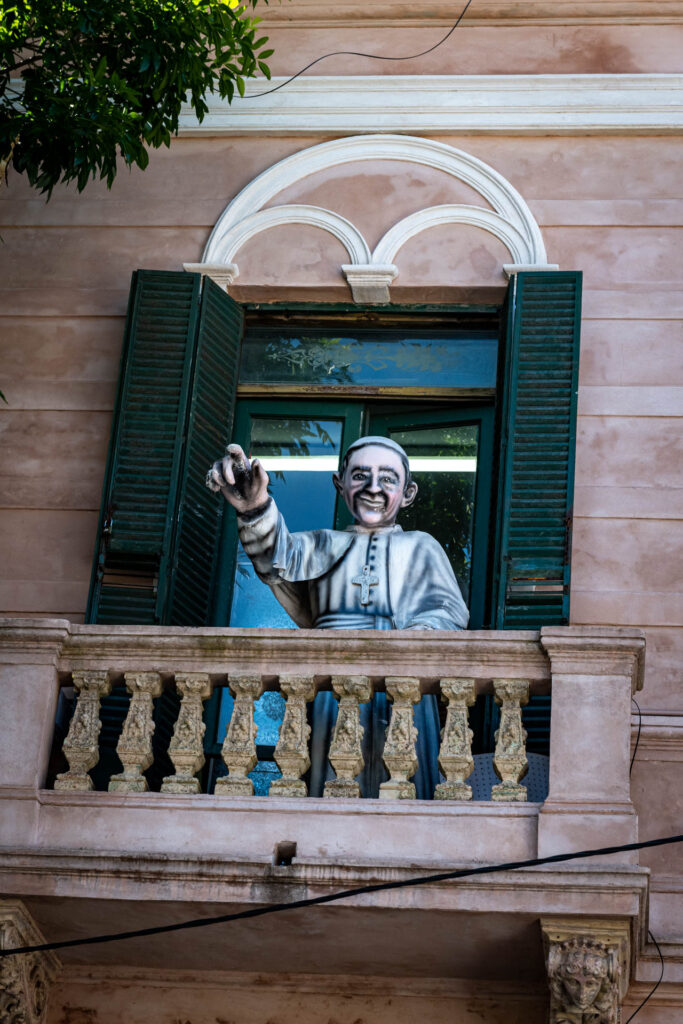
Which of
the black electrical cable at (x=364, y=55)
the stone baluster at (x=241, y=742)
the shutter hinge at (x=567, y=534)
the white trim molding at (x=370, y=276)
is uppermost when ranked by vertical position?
the black electrical cable at (x=364, y=55)

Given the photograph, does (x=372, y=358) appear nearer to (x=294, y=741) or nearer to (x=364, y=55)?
(x=364, y=55)

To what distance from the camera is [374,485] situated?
9289 millimetres

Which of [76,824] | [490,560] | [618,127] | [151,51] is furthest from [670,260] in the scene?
[76,824]

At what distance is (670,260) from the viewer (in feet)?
34.3

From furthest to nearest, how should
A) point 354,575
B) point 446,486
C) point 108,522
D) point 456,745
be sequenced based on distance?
point 446,486, point 108,522, point 354,575, point 456,745

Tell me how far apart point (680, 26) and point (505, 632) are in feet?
14.7

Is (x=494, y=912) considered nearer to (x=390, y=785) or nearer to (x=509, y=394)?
(x=390, y=785)

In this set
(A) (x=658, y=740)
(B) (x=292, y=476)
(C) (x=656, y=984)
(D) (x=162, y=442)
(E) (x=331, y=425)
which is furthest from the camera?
(E) (x=331, y=425)

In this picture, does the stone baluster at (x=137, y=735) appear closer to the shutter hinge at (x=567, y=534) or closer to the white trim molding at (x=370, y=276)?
the shutter hinge at (x=567, y=534)

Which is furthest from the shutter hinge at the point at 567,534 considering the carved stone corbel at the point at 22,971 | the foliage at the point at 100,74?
the carved stone corbel at the point at 22,971

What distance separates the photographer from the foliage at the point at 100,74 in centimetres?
914

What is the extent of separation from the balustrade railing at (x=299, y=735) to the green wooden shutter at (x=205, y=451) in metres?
1.27

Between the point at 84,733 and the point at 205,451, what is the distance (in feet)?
7.32

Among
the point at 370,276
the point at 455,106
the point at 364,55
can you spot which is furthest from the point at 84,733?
the point at 364,55
